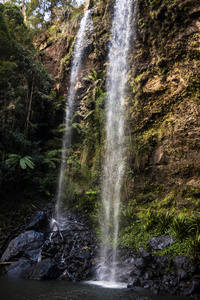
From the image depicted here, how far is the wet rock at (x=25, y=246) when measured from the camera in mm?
6509

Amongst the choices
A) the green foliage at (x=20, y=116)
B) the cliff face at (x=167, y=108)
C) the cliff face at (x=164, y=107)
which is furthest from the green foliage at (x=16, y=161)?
the cliff face at (x=167, y=108)

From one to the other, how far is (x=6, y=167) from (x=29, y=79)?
5653 mm

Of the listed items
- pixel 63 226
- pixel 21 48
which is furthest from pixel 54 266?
pixel 21 48

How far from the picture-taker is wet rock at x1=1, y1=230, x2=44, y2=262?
6.51 metres

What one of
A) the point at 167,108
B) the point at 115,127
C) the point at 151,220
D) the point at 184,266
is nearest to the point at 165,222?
the point at 151,220

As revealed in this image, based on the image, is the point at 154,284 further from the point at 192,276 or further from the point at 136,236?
the point at 136,236

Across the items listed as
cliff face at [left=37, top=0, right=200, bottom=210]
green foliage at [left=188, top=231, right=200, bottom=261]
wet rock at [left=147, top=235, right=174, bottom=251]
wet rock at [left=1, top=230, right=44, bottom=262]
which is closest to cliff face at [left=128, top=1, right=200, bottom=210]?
cliff face at [left=37, top=0, right=200, bottom=210]

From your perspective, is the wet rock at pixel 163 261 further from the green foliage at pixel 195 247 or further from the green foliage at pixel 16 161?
the green foliage at pixel 16 161

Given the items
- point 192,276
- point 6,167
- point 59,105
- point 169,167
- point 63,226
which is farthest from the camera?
point 59,105

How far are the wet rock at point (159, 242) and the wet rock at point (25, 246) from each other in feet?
12.6

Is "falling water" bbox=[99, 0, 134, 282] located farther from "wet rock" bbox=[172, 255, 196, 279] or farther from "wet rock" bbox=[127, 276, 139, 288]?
"wet rock" bbox=[172, 255, 196, 279]

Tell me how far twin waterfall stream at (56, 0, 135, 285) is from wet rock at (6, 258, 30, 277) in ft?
7.59

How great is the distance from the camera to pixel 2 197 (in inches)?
377

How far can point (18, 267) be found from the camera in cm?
598
